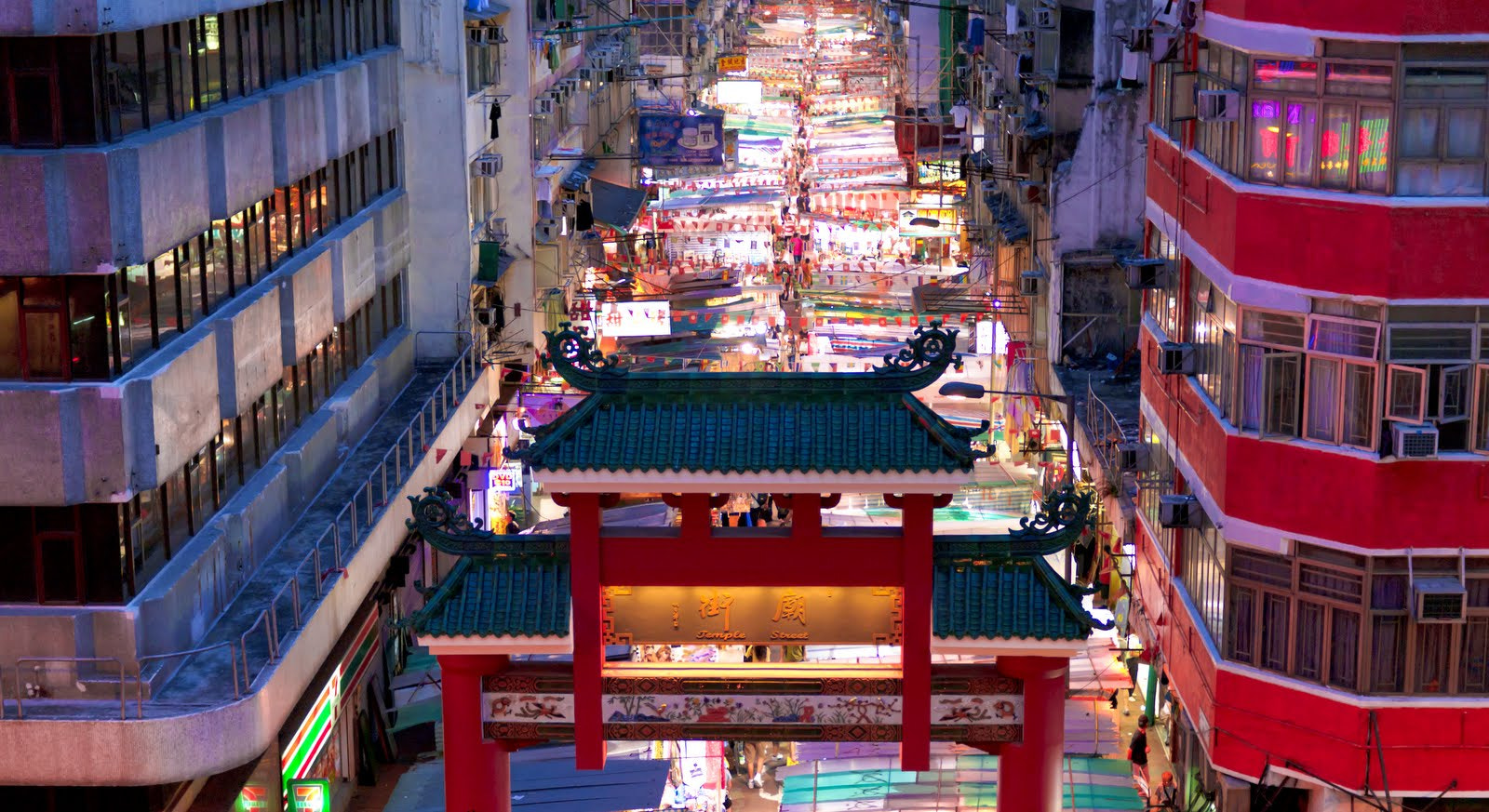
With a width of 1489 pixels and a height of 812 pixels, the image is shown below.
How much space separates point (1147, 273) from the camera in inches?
932

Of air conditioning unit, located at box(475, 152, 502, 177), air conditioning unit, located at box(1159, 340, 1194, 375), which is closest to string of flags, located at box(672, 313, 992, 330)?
air conditioning unit, located at box(475, 152, 502, 177)

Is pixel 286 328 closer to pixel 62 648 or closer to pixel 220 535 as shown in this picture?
pixel 220 535

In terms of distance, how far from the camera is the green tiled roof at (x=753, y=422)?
751 inches

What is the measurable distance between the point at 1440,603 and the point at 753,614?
21.8ft

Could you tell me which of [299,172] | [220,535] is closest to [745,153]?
[299,172]

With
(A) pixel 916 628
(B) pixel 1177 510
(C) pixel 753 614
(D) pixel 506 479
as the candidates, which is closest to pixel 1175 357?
(B) pixel 1177 510

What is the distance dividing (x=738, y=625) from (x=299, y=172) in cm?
1154

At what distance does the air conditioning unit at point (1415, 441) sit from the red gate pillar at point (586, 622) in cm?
772

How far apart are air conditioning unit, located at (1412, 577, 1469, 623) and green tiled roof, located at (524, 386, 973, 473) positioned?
4433 millimetres

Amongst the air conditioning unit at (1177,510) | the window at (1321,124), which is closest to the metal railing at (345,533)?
the air conditioning unit at (1177,510)

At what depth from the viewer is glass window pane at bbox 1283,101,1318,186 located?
1886 centimetres

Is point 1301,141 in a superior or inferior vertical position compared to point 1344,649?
superior

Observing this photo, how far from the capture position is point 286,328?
88.4 feet

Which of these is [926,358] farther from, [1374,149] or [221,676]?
[221,676]
